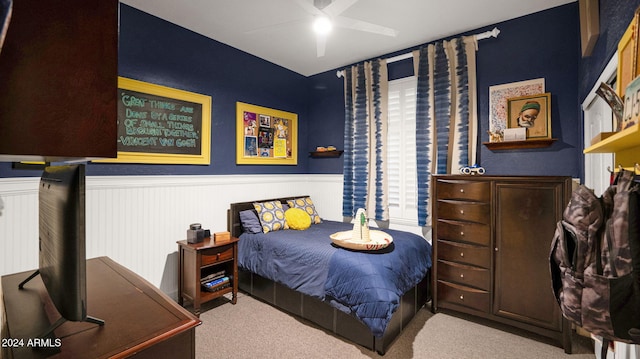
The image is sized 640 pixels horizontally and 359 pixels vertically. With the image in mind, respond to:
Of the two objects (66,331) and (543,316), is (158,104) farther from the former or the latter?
(543,316)

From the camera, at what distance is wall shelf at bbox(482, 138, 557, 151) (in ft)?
8.70

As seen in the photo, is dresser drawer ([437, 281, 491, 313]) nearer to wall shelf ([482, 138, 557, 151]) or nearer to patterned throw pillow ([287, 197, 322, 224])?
wall shelf ([482, 138, 557, 151])

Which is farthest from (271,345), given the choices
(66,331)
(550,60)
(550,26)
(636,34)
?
(550,26)

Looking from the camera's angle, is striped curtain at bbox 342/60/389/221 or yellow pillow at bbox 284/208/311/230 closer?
yellow pillow at bbox 284/208/311/230

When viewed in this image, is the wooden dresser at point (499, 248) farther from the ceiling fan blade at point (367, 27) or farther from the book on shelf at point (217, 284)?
the book on shelf at point (217, 284)

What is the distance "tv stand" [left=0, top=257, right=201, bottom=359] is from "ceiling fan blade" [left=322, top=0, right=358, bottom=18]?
2.39 m

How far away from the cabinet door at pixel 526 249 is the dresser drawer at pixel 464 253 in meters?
0.09

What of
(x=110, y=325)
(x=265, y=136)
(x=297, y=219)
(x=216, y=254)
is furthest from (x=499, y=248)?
(x=265, y=136)

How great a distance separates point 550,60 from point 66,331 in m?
3.88

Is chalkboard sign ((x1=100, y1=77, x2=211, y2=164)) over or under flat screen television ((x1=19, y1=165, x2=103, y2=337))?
over

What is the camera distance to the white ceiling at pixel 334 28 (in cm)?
260

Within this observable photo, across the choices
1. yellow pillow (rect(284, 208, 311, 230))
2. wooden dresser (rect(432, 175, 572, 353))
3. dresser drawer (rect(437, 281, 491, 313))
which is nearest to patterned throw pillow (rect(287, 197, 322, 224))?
yellow pillow (rect(284, 208, 311, 230))

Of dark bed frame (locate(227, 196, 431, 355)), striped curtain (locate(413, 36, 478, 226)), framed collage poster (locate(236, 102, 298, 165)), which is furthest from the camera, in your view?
framed collage poster (locate(236, 102, 298, 165))

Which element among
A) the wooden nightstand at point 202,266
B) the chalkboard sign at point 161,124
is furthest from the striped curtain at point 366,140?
the chalkboard sign at point 161,124
